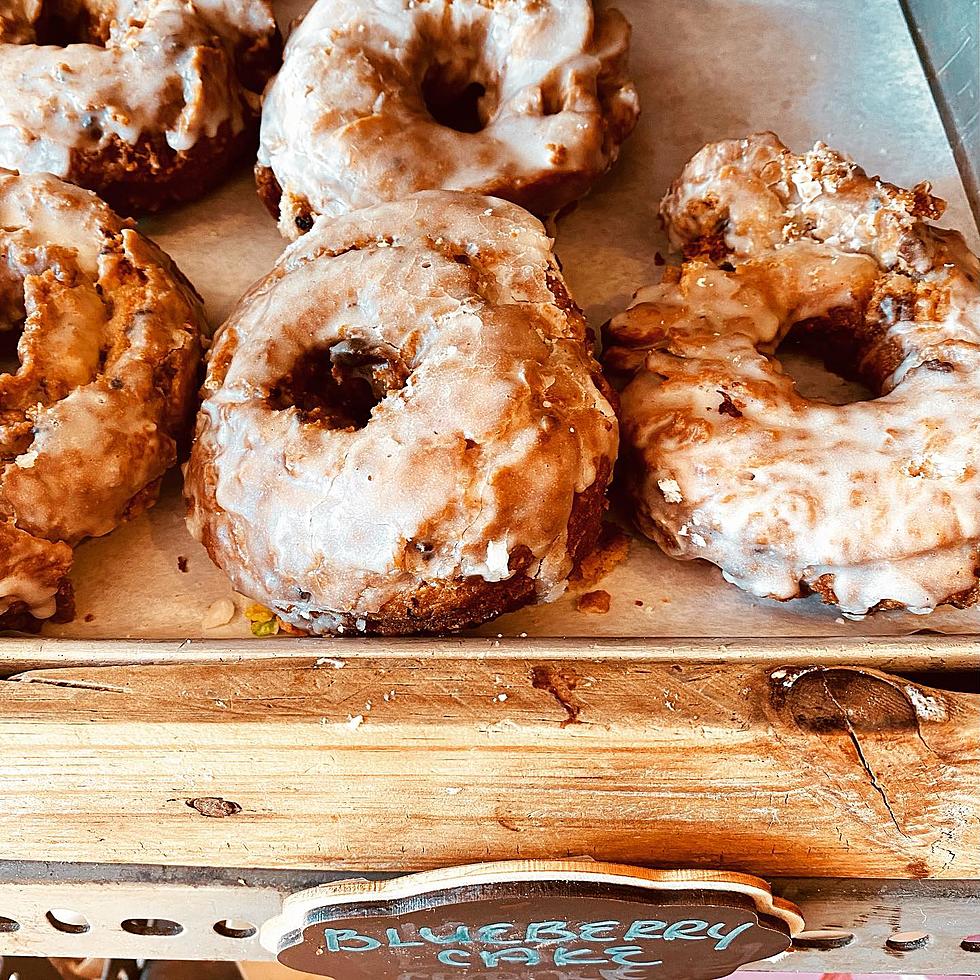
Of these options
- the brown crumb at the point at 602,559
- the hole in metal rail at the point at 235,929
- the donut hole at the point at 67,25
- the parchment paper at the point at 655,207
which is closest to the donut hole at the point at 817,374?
the parchment paper at the point at 655,207

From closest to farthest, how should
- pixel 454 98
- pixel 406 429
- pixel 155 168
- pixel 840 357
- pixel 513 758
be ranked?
pixel 513 758, pixel 406 429, pixel 840 357, pixel 155 168, pixel 454 98

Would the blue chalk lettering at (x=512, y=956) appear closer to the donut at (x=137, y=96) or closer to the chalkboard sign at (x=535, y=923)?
the chalkboard sign at (x=535, y=923)

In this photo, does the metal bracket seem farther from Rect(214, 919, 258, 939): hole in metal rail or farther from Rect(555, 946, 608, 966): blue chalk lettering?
Rect(555, 946, 608, 966): blue chalk lettering

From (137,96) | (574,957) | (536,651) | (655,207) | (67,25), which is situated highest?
(67,25)

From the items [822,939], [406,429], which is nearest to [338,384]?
[406,429]

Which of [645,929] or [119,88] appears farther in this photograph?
[119,88]

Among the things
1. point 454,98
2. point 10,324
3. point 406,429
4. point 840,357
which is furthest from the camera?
point 454,98

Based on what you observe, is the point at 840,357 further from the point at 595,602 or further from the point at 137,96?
the point at 137,96

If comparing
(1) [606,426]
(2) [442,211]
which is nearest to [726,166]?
(2) [442,211]
